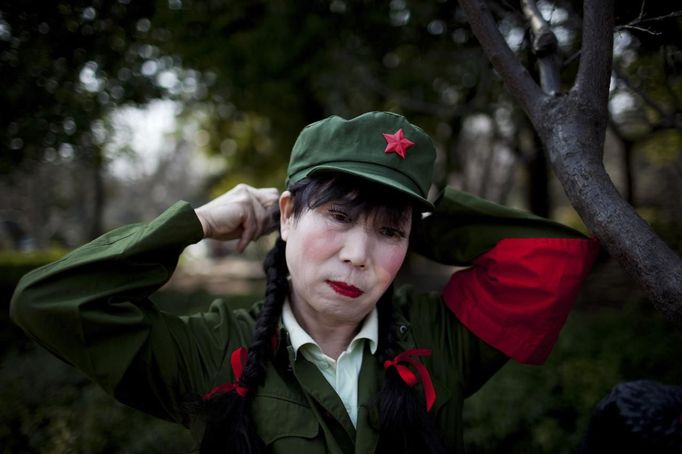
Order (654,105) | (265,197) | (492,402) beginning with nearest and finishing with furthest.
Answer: (265,197), (654,105), (492,402)

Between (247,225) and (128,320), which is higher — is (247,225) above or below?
above

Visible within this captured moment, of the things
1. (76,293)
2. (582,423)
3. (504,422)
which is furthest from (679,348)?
(76,293)

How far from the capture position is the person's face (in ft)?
5.85

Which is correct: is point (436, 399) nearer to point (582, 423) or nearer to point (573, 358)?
point (582, 423)

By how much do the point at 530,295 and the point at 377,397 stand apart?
0.71m

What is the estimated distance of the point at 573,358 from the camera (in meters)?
3.87

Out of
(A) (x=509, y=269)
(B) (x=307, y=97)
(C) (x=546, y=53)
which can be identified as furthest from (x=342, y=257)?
(B) (x=307, y=97)

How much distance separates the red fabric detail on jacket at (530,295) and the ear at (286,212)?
0.79 meters

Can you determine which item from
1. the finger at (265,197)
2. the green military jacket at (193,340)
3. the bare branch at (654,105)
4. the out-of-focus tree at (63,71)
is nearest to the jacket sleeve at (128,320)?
the green military jacket at (193,340)

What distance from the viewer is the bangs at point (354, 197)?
1.80m

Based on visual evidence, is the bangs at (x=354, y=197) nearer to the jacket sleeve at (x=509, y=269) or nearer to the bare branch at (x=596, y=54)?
the jacket sleeve at (x=509, y=269)

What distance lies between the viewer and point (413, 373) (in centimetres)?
197

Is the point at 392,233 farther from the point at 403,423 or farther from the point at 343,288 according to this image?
the point at 403,423

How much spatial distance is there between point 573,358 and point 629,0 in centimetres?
248
